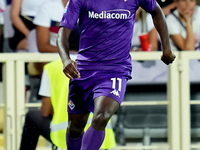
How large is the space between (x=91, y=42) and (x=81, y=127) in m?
0.74

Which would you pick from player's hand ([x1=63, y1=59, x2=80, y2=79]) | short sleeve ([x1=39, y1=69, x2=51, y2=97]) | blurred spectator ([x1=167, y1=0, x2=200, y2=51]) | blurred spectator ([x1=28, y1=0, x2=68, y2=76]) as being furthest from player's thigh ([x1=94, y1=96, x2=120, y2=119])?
blurred spectator ([x1=167, y1=0, x2=200, y2=51])

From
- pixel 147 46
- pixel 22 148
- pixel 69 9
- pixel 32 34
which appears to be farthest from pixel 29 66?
pixel 69 9

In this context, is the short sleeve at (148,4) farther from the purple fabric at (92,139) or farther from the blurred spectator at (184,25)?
the blurred spectator at (184,25)

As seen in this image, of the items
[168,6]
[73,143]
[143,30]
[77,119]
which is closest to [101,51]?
[77,119]

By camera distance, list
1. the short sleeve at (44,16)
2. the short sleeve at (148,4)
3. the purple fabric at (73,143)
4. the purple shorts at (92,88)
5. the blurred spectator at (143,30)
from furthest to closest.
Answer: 1. the blurred spectator at (143,30)
2. the short sleeve at (44,16)
3. the purple fabric at (73,143)
4. the short sleeve at (148,4)
5. the purple shorts at (92,88)

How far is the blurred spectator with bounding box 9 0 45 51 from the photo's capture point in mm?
4988

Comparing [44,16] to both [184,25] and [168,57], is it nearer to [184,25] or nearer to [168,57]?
[184,25]

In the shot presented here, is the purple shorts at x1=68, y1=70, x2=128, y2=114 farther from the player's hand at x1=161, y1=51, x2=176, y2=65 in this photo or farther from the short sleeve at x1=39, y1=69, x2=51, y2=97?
the short sleeve at x1=39, y1=69, x2=51, y2=97

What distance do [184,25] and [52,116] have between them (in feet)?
5.58

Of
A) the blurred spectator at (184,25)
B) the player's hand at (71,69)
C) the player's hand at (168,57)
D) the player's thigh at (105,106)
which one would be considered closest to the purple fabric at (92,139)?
the player's thigh at (105,106)

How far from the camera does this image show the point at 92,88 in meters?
3.76

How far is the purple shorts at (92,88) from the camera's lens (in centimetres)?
359

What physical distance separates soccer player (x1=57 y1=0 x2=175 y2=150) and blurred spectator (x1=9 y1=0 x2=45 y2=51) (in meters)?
1.32

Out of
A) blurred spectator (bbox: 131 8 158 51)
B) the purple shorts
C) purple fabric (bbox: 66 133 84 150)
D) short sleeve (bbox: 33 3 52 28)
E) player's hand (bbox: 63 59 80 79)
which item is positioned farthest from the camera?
blurred spectator (bbox: 131 8 158 51)
